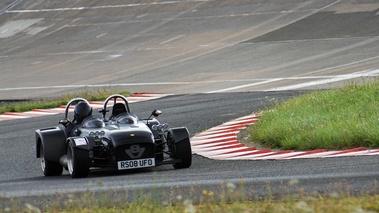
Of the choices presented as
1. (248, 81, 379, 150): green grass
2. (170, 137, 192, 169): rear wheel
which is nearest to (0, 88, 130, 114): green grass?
(248, 81, 379, 150): green grass

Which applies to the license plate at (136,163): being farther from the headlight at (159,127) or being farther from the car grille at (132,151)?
the headlight at (159,127)

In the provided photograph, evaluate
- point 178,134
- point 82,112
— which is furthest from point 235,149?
point 82,112

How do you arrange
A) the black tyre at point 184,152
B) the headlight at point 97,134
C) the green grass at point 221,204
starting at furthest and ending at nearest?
the black tyre at point 184,152
the headlight at point 97,134
the green grass at point 221,204

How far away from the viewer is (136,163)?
14164 millimetres

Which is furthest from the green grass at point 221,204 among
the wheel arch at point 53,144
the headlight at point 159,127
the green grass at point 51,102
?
the green grass at point 51,102

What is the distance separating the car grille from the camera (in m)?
14.1

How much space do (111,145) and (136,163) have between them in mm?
438

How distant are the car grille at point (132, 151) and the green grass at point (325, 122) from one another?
2.76 m

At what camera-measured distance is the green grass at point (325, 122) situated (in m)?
15.2

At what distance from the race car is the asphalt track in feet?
0.86

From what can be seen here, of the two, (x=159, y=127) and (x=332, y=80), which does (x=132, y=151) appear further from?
(x=332, y=80)

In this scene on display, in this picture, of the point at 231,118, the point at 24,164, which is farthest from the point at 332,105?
the point at 24,164

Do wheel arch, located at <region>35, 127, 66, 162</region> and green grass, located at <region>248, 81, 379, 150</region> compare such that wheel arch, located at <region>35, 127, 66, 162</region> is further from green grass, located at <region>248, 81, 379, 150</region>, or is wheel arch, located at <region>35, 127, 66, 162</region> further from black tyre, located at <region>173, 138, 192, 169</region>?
green grass, located at <region>248, 81, 379, 150</region>

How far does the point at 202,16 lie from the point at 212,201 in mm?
39548
